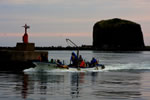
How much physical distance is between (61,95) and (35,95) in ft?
4.91

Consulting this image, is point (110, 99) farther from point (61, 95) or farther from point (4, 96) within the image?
point (4, 96)

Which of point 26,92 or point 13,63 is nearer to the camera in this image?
point 26,92

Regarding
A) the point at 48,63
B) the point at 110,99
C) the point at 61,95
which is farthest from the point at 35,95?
the point at 48,63

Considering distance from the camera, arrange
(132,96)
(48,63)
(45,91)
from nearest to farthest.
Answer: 1. (132,96)
2. (45,91)
3. (48,63)

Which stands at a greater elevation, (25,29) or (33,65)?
(25,29)

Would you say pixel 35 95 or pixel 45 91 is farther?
pixel 45 91

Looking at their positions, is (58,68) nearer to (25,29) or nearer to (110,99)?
(25,29)

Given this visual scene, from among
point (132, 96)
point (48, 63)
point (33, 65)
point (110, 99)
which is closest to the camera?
point (110, 99)

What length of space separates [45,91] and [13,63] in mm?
26104

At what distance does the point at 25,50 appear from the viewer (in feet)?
175

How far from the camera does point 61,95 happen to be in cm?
2439

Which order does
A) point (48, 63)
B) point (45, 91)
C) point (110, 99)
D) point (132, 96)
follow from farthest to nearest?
point (48, 63)
point (45, 91)
point (132, 96)
point (110, 99)

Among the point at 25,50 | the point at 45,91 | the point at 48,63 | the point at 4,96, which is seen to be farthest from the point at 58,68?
the point at 4,96

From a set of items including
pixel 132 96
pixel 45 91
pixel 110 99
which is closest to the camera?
pixel 110 99
